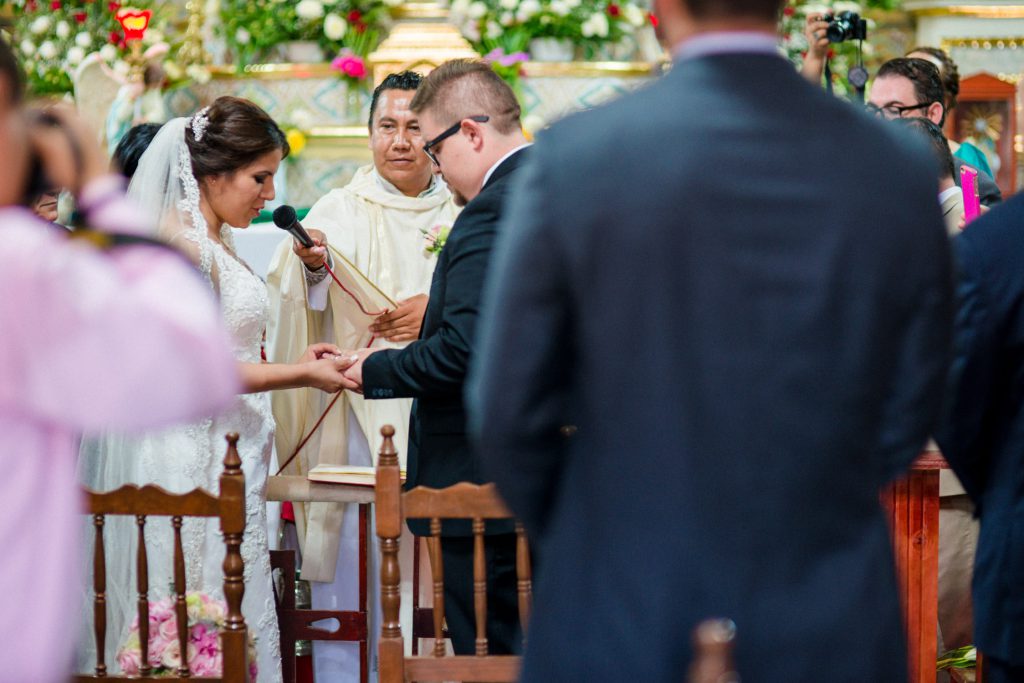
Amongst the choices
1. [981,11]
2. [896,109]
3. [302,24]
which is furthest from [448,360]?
[981,11]

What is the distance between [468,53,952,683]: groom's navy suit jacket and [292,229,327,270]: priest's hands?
9.43ft

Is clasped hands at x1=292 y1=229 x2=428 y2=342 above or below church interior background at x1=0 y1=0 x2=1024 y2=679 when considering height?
below

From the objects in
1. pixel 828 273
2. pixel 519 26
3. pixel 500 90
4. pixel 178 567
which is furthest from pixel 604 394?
pixel 519 26

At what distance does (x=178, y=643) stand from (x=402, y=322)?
1.71 m

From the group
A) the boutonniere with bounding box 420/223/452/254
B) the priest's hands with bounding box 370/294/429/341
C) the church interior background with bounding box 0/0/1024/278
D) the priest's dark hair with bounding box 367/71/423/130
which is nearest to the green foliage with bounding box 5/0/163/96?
the church interior background with bounding box 0/0/1024/278

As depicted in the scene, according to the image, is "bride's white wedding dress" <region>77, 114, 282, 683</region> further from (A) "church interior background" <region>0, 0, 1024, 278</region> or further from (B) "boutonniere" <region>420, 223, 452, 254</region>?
(A) "church interior background" <region>0, 0, 1024, 278</region>

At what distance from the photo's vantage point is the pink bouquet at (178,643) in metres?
3.04

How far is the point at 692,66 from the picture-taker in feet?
5.12

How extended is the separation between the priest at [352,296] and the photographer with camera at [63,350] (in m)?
2.66

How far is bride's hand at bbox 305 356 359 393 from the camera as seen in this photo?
367cm

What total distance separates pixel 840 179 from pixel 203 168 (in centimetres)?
267

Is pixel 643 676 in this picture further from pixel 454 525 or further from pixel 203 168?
pixel 203 168

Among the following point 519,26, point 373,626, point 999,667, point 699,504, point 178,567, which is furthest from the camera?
point 519,26

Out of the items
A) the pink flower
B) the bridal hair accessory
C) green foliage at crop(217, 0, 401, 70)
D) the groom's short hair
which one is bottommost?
the groom's short hair
